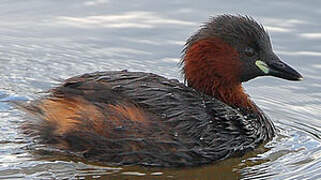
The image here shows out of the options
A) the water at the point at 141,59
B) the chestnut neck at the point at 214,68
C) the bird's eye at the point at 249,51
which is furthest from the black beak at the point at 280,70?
the water at the point at 141,59

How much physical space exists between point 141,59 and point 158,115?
2632 millimetres

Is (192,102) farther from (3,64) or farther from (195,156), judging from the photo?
(3,64)

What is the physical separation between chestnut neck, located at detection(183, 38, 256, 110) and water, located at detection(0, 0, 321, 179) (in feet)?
2.07

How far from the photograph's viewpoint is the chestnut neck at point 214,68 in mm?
8578

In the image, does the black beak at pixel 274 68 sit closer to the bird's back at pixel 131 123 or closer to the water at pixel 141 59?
the water at pixel 141 59

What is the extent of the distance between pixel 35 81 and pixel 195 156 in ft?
7.82

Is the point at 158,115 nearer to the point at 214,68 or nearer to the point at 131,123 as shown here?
the point at 131,123

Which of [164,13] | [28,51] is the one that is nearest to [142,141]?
[28,51]

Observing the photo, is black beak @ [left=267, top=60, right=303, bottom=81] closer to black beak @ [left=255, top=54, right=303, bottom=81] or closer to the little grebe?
black beak @ [left=255, top=54, right=303, bottom=81]

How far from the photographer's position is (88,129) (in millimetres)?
7848

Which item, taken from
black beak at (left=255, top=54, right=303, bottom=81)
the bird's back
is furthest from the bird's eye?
the bird's back

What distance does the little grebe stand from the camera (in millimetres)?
7848

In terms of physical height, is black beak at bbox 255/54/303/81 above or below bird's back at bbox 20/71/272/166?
above

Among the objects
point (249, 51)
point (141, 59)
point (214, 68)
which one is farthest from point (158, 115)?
point (141, 59)
